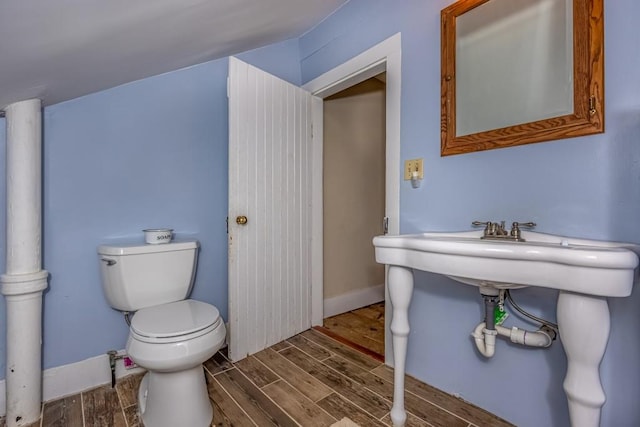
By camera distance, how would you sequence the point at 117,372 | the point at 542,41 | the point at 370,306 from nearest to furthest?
the point at 542,41
the point at 117,372
the point at 370,306

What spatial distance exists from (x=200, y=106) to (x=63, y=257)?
1.08 metres

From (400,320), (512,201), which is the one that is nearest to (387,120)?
(512,201)

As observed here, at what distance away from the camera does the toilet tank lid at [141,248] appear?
1.36m

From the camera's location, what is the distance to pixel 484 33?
122cm

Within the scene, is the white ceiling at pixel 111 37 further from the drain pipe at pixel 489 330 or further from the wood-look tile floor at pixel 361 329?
the wood-look tile floor at pixel 361 329

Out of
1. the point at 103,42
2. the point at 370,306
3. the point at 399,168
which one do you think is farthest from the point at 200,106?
the point at 370,306

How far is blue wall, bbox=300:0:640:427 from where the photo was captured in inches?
36.3

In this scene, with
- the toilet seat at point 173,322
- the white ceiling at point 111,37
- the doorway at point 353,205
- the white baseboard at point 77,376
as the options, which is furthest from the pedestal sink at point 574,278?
the white baseboard at point 77,376

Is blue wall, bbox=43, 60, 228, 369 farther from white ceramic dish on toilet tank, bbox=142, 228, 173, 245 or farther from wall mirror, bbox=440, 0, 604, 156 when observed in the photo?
wall mirror, bbox=440, 0, 604, 156

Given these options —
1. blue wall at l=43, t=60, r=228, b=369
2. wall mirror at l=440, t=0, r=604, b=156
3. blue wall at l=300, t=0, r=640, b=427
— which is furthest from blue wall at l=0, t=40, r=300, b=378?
wall mirror at l=440, t=0, r=604, b=156

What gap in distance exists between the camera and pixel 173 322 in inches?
47.0

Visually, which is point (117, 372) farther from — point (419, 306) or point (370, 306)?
point (370, 306)

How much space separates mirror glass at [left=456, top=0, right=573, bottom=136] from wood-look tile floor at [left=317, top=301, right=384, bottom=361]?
1.39 metres

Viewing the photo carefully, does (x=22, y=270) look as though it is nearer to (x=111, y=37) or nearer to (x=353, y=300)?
(x=111, y=37)
